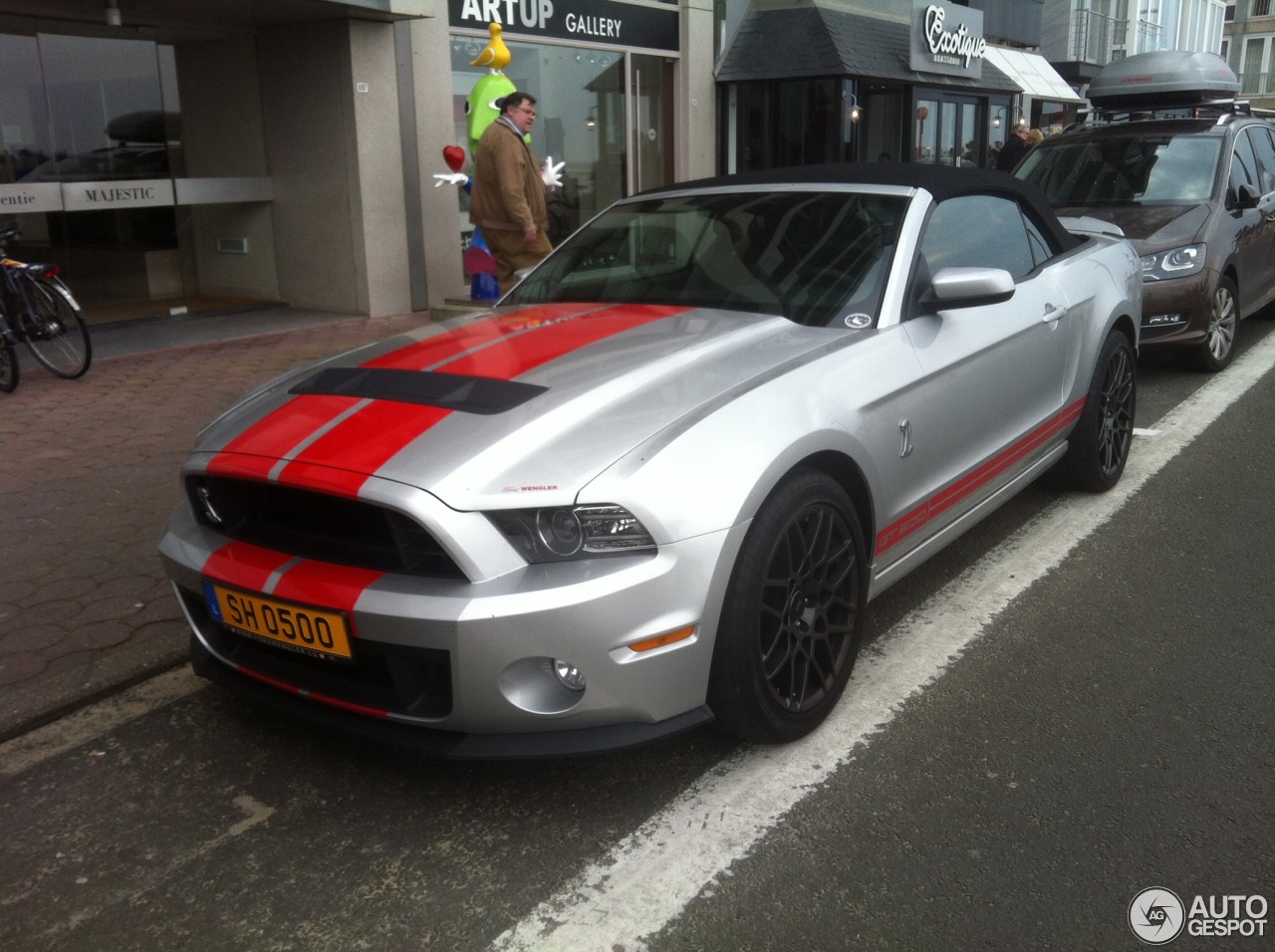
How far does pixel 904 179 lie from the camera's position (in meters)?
4.12

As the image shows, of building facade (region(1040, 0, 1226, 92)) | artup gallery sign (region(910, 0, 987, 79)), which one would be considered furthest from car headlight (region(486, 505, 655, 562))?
building facade (region(1040, 0, 1226, 92))

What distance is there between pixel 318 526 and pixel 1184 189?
7.17m

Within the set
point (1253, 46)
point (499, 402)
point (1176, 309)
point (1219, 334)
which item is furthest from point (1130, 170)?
point (1253, 46)

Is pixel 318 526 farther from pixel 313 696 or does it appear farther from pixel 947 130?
pixel 947 130

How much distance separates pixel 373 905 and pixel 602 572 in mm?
869

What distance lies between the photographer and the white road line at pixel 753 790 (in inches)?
95.9

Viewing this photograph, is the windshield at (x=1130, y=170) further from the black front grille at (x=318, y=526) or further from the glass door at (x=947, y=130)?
the glass door at (x=947, y=130)

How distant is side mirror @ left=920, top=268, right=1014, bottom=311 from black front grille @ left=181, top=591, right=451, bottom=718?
2.00m

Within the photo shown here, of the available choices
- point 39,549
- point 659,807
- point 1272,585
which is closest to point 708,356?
point 659,807

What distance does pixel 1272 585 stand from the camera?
4.14 metres

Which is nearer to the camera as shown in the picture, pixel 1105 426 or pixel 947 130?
pixel 1105 426

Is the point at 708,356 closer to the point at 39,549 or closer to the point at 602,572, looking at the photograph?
the point at 602,572

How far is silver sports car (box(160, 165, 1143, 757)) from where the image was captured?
2.60 meters

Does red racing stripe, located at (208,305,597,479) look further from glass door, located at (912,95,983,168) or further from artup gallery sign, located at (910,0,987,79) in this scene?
glass door, located at (912,95,983,168)
